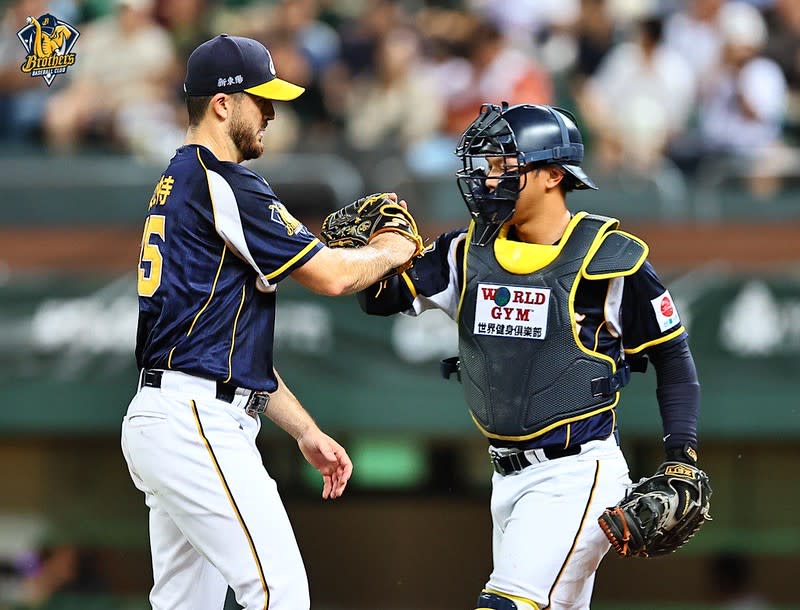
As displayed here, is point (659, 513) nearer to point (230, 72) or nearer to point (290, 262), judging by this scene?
point (290, 262)

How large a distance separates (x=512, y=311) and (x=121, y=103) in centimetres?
507

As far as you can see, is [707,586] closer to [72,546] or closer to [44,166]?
[72,546]

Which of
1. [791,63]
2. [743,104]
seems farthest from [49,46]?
[791,63]

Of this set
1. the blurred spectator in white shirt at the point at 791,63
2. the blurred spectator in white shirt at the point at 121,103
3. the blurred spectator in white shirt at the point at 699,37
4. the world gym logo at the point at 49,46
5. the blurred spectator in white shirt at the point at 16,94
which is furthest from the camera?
the blurred spectator in white shirt at the point at 699,37

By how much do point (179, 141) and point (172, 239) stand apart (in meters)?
4.55

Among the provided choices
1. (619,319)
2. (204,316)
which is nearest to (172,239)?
(204,316)

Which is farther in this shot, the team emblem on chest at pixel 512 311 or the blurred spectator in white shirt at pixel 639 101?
the blurred spectator in white shirt at pixel 639 101

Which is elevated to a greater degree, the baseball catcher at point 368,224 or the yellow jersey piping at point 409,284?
the baseball catcher at point 368,224

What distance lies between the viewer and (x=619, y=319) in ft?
13.3

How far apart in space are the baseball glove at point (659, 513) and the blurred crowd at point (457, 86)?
422 cm

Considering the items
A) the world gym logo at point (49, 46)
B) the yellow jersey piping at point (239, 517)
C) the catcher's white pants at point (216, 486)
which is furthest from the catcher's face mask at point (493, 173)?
the world gym logo at point (49, 46)

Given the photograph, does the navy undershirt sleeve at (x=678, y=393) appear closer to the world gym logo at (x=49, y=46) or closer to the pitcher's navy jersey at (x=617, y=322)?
the pitcher's navy jersey at (x=617, y=322)

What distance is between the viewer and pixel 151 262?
3.87m

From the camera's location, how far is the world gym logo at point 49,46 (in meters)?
4.76
